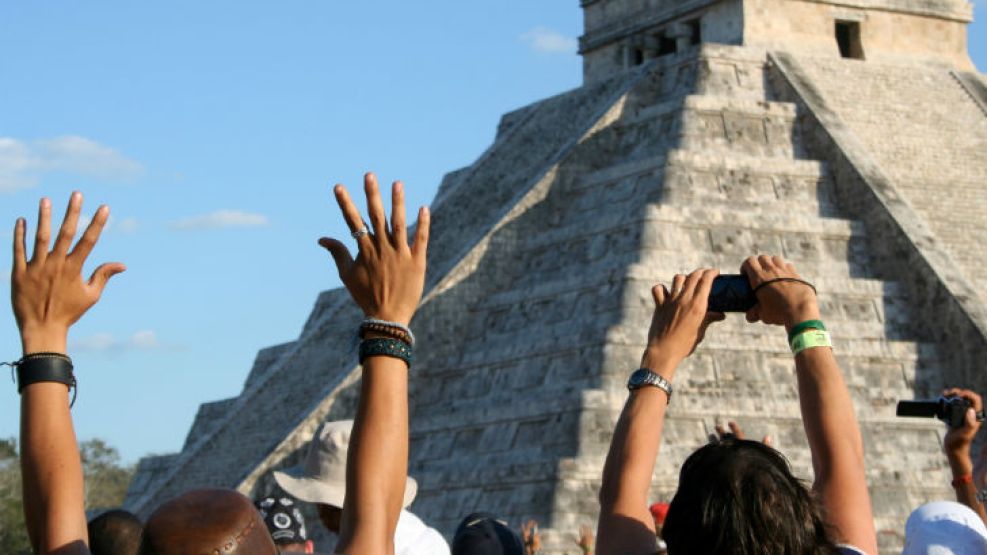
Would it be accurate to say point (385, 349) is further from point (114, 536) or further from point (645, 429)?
point (114, 536)

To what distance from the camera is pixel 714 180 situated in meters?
20.7

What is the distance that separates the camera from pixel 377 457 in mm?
4059

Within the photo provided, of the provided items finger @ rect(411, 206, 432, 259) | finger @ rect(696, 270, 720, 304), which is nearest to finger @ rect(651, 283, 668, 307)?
finger @ rect(696, 270, 720, 304)

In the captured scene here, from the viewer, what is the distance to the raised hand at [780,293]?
470cm

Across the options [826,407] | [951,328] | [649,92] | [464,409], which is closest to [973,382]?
[951,328]

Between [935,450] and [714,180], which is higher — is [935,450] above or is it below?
below

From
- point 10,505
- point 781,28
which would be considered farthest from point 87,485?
point 781,28

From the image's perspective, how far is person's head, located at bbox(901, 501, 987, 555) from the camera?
505 centimetres

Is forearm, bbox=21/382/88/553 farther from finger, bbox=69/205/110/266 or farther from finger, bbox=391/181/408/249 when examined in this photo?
finger, bbox=391/181/408/249

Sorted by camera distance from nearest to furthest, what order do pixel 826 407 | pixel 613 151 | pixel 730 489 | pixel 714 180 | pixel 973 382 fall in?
pixel 730 489, pixel 826 407, pixel 973 382, pixel 714 180, pixel 613 151

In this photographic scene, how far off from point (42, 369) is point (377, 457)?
0.81 m

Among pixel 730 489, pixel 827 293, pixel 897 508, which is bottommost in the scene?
pixel 730 489

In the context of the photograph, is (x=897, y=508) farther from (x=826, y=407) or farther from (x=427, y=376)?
(x=826, y=407)

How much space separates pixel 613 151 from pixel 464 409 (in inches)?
197
